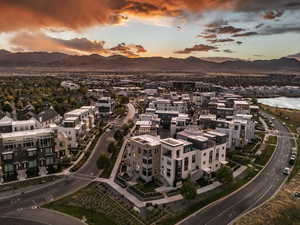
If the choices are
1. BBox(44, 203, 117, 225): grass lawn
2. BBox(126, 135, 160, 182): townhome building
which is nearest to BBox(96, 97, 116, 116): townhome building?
BBox(126, 135, 160, 182): townhome building

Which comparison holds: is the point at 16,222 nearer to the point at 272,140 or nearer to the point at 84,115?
the point at 84,115

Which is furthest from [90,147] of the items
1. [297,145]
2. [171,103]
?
[297,145]

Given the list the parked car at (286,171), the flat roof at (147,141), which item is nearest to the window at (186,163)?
the flat roof at (147,141)

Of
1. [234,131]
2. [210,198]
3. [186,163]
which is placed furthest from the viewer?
[234,131]

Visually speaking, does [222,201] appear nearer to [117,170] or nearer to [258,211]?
[258,211]

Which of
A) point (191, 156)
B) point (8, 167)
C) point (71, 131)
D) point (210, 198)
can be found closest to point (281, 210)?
point (210, 198)

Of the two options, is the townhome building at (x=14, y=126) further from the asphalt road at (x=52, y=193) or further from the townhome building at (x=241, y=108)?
the townhome building at (x=241, y=108)
